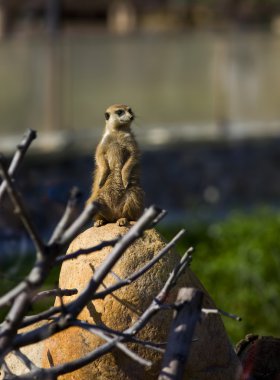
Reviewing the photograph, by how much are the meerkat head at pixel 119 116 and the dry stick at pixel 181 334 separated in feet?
4.96

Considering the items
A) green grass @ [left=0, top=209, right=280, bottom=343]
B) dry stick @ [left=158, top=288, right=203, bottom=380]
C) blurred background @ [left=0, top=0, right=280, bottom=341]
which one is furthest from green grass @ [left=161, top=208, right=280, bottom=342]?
dry stick @ [left=158, top=288, right=203, bottom=380]

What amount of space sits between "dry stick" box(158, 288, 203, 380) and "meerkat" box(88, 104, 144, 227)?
1.09 metres

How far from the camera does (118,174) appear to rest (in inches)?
163

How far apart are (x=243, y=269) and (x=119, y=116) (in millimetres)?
5054

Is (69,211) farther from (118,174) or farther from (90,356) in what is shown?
(118,174)

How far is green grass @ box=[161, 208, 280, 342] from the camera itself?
8547 millimetres

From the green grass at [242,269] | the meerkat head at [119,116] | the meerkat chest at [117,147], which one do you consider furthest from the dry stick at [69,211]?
the green grass at [242,269]

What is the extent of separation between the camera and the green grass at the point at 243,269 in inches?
336

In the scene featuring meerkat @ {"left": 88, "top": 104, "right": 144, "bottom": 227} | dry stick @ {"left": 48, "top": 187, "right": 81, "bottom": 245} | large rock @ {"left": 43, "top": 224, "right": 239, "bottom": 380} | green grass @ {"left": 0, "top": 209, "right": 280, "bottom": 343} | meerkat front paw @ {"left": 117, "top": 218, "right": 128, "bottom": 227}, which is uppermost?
dry stick @ {"left": 48, "top": 187, "right": 81, "bottom": 245}

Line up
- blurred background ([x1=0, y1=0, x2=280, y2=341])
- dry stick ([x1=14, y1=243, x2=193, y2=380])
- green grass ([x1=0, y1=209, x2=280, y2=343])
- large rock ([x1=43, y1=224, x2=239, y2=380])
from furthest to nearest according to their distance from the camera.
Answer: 1. blurred background ([x1=0, y1=0, x2=280, y2=341])
2. green grass ([x1=0, y1=209, x2=280, y2=343])
3. large rock ([x1=43, y1=224, x2=239, y2=380])
4. dry stick ([x1=14, y1=243, x2=193, y2=380])

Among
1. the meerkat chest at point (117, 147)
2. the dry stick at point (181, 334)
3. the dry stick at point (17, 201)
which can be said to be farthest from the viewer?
Answer: the meerkat chest at point (117, 147)

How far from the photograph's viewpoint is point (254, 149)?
48.8 feet

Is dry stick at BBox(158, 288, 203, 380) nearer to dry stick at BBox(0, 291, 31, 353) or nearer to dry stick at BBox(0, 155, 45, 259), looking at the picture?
dry stick at BBox(0, 291, 31, 353)

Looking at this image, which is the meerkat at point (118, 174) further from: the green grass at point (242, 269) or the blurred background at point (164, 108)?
the blurred background at point (164, 108)
